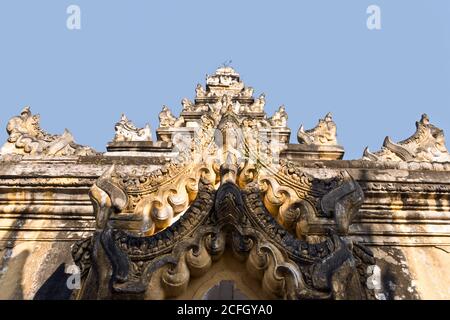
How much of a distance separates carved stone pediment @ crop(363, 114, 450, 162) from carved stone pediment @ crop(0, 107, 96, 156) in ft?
18.2

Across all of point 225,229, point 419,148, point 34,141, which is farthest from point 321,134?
point 225,229

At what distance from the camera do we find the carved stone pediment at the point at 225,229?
4.83 metres

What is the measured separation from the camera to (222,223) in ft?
17.0

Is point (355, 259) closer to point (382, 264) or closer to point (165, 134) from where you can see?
point (382, 264)

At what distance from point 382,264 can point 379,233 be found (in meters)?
0.57

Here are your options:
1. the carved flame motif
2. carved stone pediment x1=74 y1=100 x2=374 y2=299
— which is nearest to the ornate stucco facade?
carved stone pediment x1=74 y1=100 x2=374 y2=299

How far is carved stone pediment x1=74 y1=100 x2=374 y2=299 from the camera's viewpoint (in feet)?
15.9

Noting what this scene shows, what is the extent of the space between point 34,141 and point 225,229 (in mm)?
5536

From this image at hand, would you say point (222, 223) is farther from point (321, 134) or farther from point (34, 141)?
point (321, 134)

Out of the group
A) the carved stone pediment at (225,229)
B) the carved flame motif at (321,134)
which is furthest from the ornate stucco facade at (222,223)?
the carved flame motif at (321,134)

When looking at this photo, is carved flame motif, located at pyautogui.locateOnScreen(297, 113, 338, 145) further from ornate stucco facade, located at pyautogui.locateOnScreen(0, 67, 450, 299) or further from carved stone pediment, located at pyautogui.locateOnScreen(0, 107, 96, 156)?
carved stone pediment, located at pyautogui.locateOnScreen(0, 107, 96, 156)

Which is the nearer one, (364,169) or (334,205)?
(334,205)
